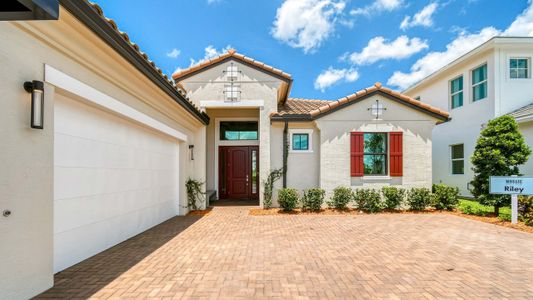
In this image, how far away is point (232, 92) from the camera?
9398 mm

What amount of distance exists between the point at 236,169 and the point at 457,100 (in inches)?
464

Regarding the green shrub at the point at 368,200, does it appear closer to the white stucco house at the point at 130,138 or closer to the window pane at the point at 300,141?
the white stucco house at the point at 130,138

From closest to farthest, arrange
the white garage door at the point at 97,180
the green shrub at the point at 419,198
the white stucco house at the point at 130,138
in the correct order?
1. the white stucco house at the point at 130,138
2. the white garage door at the point at 97,180
3. the green shrub at the point at 419,198

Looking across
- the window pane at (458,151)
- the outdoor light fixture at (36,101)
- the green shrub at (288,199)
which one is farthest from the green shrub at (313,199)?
the window pane at (458,151)

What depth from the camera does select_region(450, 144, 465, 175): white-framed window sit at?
12.3 meters

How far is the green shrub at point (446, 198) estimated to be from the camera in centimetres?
869

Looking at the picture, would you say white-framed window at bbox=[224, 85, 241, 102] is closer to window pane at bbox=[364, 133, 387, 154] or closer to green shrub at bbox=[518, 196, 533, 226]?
window pane at bbox=[364, 133, 387, 154]

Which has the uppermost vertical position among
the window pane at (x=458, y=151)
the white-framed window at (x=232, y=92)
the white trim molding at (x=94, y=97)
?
the white-framed window at (x=232, y=92)

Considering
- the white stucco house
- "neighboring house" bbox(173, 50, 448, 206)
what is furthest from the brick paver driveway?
"neighboring house" bbox(173, 50, 448, 206)

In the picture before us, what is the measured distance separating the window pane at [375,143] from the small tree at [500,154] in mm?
2787

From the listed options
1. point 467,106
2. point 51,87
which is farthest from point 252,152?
point 467,106

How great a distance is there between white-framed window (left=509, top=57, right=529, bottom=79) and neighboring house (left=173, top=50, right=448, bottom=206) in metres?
4.84

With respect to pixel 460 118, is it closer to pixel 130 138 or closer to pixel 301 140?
pixel 301 140

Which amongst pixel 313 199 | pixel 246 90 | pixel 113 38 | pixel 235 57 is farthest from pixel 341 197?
pixel 113 38
